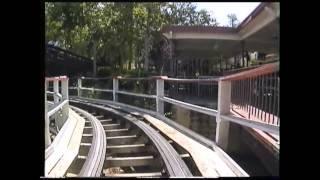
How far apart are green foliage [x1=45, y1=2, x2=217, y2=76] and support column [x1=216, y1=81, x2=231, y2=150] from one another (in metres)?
0.42

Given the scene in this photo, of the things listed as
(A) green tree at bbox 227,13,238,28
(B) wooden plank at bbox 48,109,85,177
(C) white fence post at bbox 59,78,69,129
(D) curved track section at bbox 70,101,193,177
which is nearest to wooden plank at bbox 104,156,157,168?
(D) curved track section at bbox 70,101,193,177

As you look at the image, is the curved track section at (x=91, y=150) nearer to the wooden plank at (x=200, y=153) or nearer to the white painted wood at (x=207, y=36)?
the wooden plank at (x=200, y=153)

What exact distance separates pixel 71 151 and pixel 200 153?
0.74 metres

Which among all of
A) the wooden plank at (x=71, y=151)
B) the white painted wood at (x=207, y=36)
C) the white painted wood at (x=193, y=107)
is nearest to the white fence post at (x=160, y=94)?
the white painted wood at (x=193, y=107)

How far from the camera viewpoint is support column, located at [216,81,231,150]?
2297 mm

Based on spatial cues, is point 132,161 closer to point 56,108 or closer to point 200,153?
point 200,153

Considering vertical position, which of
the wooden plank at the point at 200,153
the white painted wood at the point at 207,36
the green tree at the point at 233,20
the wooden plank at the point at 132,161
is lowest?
the wooden plank at the point at 132,161

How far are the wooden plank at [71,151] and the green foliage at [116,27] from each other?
38 centimetres

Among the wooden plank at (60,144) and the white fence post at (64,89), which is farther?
the white fence post at (64,89)

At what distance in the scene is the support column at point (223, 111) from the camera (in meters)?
2.30

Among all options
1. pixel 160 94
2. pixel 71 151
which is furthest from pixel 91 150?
pixel 160 94

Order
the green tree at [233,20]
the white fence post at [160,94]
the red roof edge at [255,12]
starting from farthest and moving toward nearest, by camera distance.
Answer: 1. the white fence post at [160,94]
2. the green tree at [233,20]
3. the red roof edge at [255,12]

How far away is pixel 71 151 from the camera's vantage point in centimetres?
221
